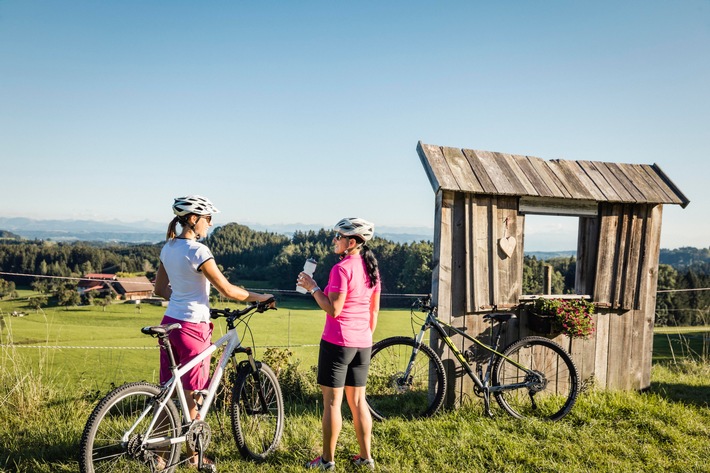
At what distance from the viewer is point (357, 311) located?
11.0 ft

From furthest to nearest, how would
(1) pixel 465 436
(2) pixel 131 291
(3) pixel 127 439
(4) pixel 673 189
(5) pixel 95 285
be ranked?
(2) pixel 131 291 → (5) pixel 95 285 → (4) pixel 673 189 → (1) pixel 465 436 → (3) pixel 127 439

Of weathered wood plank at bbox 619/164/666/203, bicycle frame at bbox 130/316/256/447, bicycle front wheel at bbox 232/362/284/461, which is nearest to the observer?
bicycle frame at bbox 130/316/256/447

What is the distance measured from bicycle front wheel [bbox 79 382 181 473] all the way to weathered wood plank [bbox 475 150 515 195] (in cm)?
372

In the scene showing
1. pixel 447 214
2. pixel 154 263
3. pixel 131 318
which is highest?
pixel 447 214

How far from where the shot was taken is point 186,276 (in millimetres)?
3271

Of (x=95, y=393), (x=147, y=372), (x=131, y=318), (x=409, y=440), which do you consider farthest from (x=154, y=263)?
(x=409, y=440)

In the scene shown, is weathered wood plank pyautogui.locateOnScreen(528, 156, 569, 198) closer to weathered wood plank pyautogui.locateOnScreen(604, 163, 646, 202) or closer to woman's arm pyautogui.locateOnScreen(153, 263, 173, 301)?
Result: weathered wood plank pyautogui.locateOnScreen(604, 163, 646, 202)

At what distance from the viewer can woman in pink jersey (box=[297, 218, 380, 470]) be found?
3.26 m

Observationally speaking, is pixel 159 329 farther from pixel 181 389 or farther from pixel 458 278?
pixel 458 278

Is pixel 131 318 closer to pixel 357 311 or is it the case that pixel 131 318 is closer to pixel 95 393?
pixel 95 393

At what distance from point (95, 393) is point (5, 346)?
3.42ft

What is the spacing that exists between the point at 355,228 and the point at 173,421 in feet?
5.52

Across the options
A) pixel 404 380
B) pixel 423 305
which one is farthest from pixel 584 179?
pixel 404 380

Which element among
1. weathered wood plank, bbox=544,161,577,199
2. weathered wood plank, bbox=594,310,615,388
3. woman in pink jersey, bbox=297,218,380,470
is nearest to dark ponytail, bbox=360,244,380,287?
woman in pink jersey, bbox=297,218,380,470
